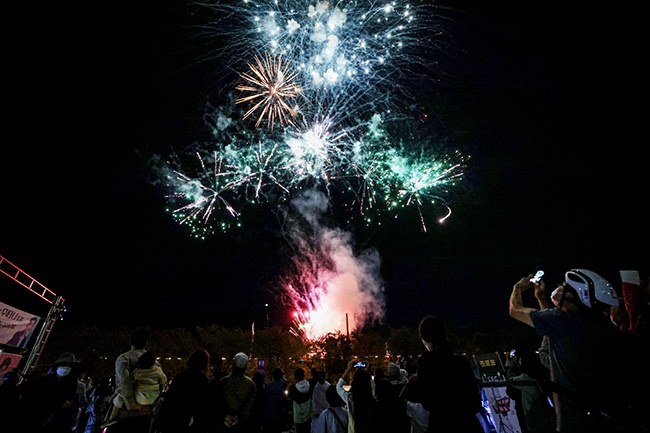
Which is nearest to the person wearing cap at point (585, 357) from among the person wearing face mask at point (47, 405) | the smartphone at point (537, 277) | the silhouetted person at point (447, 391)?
the silhouetted person at point (447, 391)

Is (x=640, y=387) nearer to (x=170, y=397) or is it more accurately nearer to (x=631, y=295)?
(x=631, y=295)

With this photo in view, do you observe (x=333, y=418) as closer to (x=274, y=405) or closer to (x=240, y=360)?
(x=240, y=360)

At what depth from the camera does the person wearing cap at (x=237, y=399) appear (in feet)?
15.9

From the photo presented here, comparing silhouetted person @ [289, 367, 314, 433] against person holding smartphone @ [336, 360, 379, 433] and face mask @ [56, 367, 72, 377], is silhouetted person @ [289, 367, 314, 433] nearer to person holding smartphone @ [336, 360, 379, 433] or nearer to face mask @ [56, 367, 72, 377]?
person holding smartphone @ [336, 360, 379, 433]

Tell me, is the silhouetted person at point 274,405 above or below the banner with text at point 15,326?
below

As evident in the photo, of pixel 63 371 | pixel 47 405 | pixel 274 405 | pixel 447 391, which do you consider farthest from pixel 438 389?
pixel 63 371

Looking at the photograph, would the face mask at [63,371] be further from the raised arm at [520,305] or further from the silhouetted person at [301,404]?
the raised arm at [520,305]

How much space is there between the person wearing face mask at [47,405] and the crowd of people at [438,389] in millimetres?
12

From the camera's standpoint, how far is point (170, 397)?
366cm

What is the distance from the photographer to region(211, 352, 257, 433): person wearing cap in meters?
4.84

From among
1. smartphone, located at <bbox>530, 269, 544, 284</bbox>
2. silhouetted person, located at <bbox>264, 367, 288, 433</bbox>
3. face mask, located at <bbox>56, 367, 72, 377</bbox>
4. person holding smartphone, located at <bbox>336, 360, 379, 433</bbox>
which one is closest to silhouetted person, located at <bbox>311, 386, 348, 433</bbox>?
person holding smartphone, located at <bbox>336, 360, 379, 433</bbox>

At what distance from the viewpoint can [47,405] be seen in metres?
4.20

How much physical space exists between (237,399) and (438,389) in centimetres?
350

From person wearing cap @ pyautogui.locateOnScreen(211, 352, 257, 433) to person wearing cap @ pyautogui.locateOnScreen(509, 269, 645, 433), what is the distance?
4078mm
